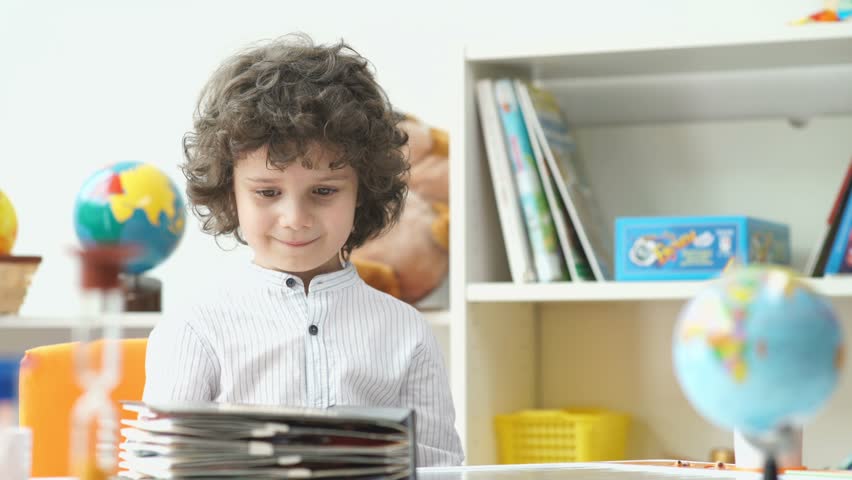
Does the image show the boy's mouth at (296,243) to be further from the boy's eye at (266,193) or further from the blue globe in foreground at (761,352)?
the blue globe in foreground at (761,352)

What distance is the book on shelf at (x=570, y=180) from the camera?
1.71 m

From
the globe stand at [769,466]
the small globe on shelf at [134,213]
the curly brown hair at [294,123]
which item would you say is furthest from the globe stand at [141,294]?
the globe stand at [769,466]

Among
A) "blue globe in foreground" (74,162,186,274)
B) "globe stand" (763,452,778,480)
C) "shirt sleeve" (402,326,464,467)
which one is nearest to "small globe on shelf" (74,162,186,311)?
"blue globe in foreground" (74,162,186,274)

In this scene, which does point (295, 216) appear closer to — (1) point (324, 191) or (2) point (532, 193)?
(1) point (324, 191)

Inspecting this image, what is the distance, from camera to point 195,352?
113 cm

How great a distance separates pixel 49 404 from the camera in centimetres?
118

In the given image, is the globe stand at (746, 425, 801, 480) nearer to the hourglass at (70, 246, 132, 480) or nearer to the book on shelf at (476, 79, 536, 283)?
the hourglass at (70, 246, 132, 480)

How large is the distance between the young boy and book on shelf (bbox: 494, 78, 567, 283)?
1.57ft

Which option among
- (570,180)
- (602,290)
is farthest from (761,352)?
(570,180)

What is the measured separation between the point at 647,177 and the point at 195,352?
111 centimetres

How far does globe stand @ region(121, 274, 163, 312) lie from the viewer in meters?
1.91

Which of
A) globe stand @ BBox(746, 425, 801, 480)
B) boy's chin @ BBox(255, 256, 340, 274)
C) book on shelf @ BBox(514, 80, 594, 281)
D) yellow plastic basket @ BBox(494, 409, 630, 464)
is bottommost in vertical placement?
yellow plastic basket @ BBox(494, 409, 630, 464)

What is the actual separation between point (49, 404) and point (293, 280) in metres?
0.29

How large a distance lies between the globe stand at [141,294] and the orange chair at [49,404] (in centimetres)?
69
